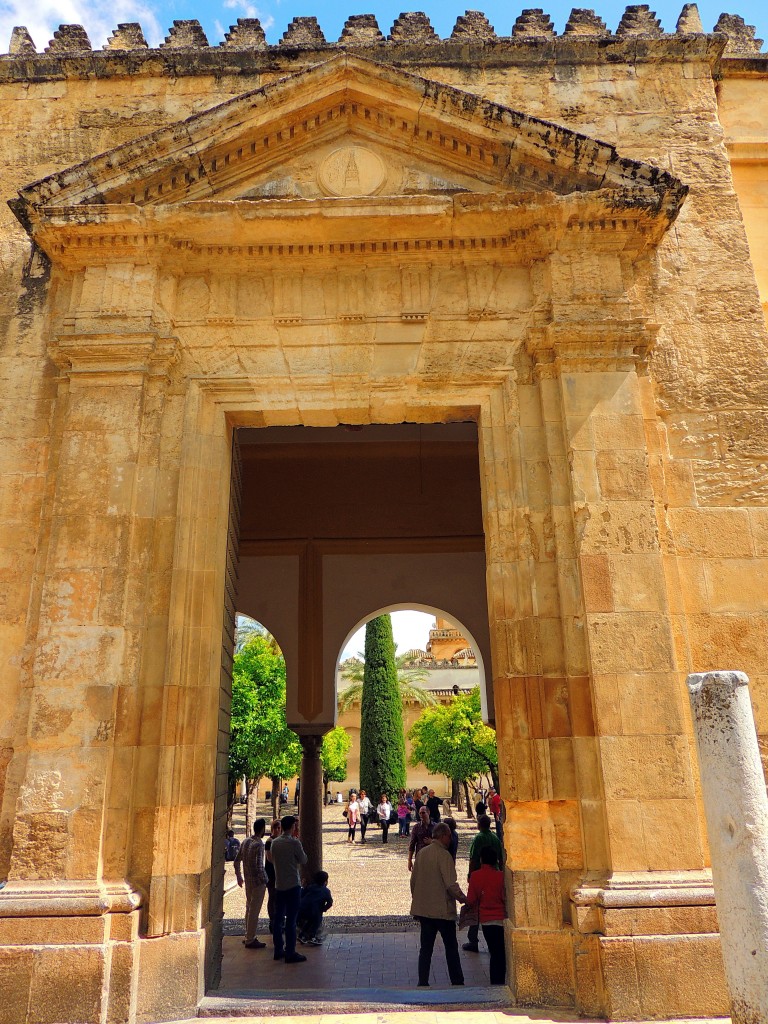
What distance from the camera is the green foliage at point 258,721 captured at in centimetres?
1994

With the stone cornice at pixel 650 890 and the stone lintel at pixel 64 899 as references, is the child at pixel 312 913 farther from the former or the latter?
the stone cornice at pixel 650 890

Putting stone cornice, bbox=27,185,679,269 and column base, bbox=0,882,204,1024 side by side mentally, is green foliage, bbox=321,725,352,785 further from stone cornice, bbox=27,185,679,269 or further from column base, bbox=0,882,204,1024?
stone cornice, bbox=27,185,679,269

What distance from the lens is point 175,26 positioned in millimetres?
6773

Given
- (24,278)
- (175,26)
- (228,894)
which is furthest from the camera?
(228,894)

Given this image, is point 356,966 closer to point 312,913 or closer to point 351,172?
point 312,913

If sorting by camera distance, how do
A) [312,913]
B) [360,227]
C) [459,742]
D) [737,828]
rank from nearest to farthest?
[737,828] < [360,227] < [312,913] < [459,742]

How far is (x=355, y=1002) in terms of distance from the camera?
13.8 ft

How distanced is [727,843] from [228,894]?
9672 mm

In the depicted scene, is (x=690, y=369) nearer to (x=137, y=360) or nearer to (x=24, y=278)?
(x=137, y=360)

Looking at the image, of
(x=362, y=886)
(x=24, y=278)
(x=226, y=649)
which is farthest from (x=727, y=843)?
(x=362, y=886)

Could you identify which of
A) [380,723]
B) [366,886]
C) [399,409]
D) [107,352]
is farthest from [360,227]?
[380,723]

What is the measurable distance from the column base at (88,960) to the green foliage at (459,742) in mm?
19830

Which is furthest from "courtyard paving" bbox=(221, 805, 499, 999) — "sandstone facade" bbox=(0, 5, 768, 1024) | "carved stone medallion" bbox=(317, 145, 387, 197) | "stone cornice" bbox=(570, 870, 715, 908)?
"carved stone medallion" bbox=(317, 145, 387, 197)

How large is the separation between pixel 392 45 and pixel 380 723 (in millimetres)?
21262
